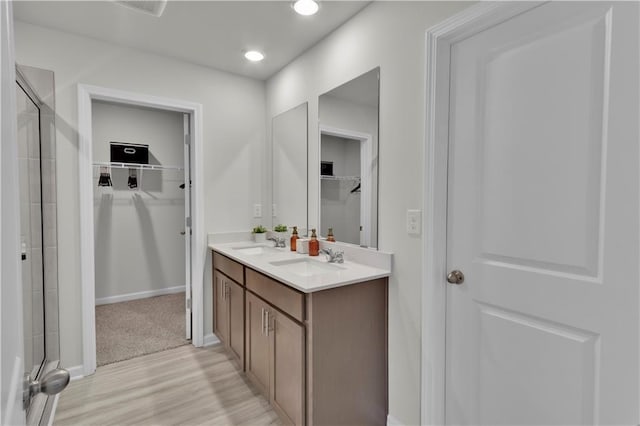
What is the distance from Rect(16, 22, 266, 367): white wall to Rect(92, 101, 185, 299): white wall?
148cm

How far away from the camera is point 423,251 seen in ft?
5.34

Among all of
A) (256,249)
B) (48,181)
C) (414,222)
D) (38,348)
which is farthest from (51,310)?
(414,222)

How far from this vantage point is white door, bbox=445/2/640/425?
110cm

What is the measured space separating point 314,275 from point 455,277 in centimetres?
71

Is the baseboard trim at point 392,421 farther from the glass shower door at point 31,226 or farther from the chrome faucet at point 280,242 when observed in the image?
the glass shower door at point 31,226

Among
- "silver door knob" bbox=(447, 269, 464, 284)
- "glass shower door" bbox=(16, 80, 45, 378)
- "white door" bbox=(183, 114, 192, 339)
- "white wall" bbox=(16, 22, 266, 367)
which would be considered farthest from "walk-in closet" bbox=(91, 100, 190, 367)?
"silver door knob" bbox=(447, 269, 464, 284)

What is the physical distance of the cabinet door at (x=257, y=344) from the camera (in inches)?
78.5

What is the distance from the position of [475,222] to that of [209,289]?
7.62ft

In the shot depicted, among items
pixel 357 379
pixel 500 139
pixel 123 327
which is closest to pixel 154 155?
pixel 123 327

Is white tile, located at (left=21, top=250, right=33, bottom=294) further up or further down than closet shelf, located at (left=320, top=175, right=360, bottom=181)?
further down

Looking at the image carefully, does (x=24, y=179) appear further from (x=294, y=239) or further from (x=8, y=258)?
(x=8, y=258)

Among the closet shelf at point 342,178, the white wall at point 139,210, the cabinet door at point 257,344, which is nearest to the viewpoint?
the cabinet door at point 257,344

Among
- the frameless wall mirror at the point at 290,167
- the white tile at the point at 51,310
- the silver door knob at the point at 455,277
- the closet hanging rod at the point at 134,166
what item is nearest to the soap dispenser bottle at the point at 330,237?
the frameless wall mirror at the point at 290,167

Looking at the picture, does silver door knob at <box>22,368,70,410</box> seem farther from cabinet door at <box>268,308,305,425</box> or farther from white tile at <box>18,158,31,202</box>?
white tile at <box>18,158,31,202</box>
